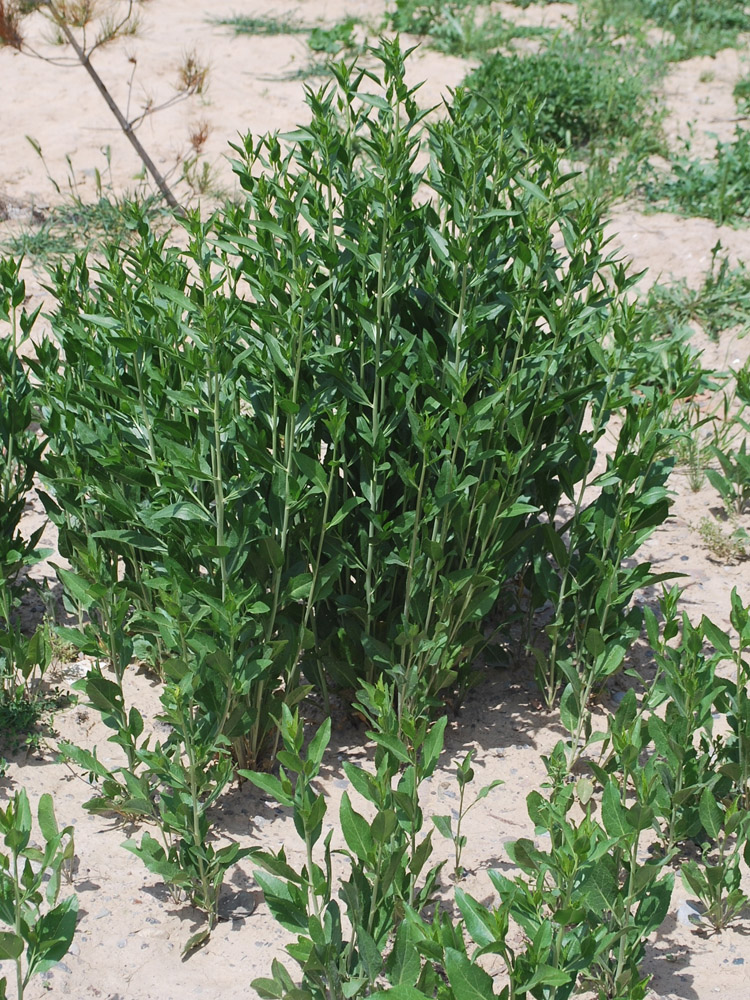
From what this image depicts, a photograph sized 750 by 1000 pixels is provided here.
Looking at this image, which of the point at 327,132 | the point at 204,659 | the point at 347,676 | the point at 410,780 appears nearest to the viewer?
the point at 410,780

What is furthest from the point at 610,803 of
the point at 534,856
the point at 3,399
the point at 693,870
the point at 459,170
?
the point at 3,399

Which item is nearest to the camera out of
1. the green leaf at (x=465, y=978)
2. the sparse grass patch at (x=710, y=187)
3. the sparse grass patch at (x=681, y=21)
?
the green leaf at (x=465, y=978)

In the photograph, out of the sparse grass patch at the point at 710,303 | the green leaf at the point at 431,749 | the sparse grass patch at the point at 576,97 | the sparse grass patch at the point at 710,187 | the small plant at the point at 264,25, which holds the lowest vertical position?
the green leaf at the point at 431,749

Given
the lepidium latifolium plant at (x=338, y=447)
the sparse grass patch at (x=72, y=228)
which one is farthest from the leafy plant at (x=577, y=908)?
the sparse grass patch at (x=72, y=228)

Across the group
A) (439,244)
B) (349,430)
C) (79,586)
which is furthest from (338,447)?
(79,586)

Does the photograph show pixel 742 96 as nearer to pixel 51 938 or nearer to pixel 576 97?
pixel 576 97

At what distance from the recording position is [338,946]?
223cm

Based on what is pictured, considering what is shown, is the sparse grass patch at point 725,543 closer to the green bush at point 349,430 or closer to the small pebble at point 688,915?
the green bush at point 349,430

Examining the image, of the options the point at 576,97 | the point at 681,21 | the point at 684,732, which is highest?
the point at 681,21

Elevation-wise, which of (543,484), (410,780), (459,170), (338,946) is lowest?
(338,946)

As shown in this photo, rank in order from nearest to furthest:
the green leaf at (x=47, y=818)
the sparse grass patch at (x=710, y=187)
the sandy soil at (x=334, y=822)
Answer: the green leaf at (x=47, y=818) → the sandy soil at (x=334, y=822) → the sparse grass patch at (x=710, y=187)

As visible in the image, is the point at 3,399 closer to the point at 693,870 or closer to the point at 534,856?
the point at 534,856

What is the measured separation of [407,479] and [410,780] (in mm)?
726

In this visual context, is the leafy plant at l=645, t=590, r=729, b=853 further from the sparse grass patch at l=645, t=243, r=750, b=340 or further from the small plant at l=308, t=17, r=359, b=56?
the small plant at l=308, t=17, r=359, b=56
